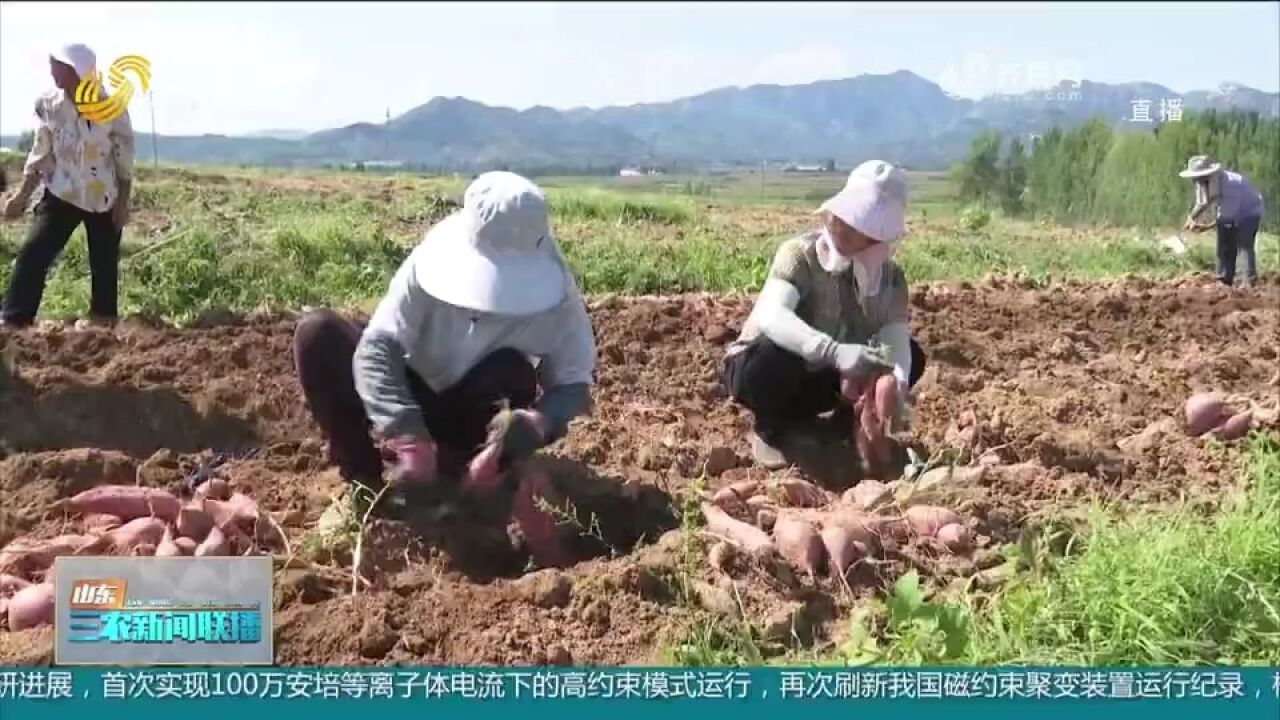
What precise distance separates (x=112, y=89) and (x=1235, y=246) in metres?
5.70

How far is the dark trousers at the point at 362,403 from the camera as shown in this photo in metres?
2.46

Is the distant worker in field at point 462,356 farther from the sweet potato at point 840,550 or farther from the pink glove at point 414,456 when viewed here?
the sweet potato at point 840,550

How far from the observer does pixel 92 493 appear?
248cm

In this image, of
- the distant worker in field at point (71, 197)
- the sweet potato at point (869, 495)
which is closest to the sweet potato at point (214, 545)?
the sweet potato at point (869, 495)

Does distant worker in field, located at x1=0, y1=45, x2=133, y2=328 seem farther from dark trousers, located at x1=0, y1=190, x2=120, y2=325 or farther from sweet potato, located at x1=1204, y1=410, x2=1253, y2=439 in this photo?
sweet potato, located at x1=1204, y1=410, x2=1253, y2=439

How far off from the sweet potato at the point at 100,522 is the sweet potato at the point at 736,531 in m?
1.09

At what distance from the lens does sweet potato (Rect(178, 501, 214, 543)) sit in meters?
2.35

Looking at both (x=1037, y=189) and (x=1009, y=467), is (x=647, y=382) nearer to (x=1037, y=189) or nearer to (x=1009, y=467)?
(x=1009, y=467)

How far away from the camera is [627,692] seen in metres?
1.90

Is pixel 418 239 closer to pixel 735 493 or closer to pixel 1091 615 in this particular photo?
pixel 735 493

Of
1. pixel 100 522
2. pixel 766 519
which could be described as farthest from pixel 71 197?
pixel 766 519

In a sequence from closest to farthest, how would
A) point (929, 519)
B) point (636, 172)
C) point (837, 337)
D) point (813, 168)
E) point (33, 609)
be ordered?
point (33, 609)
point (929, 519)
point (837, 337)
point (813, 168)
point (636, 172)

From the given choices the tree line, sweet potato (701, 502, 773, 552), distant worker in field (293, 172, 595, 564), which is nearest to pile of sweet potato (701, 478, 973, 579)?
sweet potato (701, 502, 773, 552)

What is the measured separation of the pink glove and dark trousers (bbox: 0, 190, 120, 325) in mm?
2170
